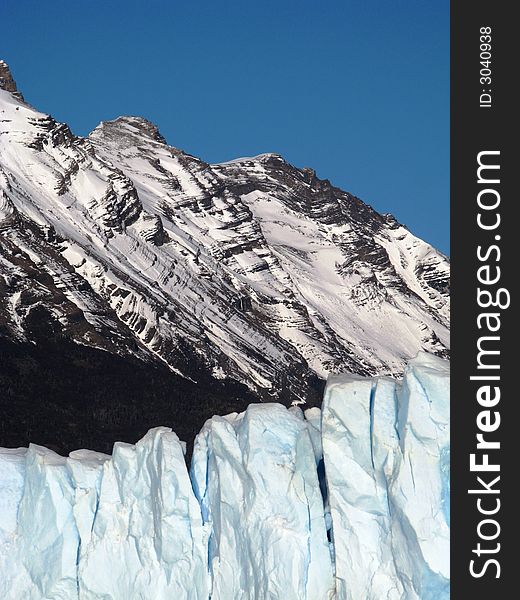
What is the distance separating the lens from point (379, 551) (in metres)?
64.6

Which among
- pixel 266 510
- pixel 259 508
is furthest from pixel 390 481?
pixel 259 508

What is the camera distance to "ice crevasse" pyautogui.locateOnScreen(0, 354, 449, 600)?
64.0 m

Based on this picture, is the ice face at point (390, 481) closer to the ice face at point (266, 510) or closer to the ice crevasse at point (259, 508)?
the ice crevasse at point (259, 508)

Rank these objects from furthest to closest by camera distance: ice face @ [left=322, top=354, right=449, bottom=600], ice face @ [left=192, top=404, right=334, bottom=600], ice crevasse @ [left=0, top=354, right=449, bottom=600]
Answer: ice face @ [left=192, top=404, right=334, bottom=600] → ice crevasse @ [left=0, top=354, right=449, bottom=600] → ice face @ [left=322, top=354, right=449, bottom=600]

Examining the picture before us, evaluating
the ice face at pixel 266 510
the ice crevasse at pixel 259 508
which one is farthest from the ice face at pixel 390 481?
the ice face at pixel 266 510

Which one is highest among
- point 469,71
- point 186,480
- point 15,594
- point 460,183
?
point 469,71

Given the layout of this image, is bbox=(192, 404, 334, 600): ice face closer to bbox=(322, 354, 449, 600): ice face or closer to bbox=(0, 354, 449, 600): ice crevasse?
bbox=(0, 354, 449, 600): ice crevasse

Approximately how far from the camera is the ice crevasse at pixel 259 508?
6397cm

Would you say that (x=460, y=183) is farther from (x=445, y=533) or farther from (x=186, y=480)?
(x=186, y=480)

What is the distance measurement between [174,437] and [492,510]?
63.9 feet

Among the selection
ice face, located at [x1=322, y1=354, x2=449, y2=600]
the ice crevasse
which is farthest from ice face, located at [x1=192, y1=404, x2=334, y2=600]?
ice face, located at [x1=322, y1=354, x2=449, y2=600]

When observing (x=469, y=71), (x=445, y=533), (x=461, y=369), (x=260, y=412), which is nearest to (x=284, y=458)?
(x=260, y=412)

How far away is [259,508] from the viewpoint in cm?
6725

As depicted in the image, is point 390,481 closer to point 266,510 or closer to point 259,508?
point 266,510
